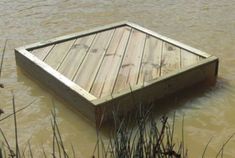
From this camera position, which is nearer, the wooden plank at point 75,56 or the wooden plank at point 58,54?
the wooden plank at point 75,56

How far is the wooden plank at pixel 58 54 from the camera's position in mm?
3897

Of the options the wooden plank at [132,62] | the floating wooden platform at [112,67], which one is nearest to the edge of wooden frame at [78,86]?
the floating wooden platform at [112,67]

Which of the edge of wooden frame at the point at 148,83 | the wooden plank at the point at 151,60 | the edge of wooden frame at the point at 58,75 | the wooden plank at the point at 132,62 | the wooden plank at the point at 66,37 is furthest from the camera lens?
the wooden plank at the point at 66,37

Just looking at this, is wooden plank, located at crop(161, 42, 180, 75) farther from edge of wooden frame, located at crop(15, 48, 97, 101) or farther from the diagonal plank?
the diagonal plank

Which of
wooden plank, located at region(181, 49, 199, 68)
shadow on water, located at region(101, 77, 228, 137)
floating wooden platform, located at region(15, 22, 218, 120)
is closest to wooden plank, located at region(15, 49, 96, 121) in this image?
floating wooden platform, located at region(15, 22, 218, 120)

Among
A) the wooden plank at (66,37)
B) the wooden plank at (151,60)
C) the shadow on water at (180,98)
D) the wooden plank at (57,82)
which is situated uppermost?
the wooden plank at (66,37)

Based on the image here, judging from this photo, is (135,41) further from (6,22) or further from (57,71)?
(6,22)

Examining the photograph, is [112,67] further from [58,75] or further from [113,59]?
[58,75]

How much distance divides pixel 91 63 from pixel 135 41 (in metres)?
0.64

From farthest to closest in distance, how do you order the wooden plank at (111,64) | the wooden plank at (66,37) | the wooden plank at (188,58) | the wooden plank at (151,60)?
1. the wooden plank at (66,37)
2. the wooden plank at (188,58)
3. the wooden plank at (151,60)
4. the wooden plank at (111,64)

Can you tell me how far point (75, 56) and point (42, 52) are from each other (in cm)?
33

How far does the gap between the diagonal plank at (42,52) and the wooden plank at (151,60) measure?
2.90 feet

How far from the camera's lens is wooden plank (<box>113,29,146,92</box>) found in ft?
11.7

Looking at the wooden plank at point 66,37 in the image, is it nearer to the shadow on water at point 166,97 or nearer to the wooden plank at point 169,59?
the shadow on water at point 166,97
